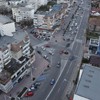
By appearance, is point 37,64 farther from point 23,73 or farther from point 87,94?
point 87,94

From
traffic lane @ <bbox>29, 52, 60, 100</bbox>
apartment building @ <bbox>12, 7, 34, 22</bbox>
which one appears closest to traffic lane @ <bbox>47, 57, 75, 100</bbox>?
traffic lane @ <bbox>29, 52, 60, 100</bbox>

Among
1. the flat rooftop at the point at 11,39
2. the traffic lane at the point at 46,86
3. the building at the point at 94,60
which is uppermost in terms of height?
the flat rooftop at the point at 11,39

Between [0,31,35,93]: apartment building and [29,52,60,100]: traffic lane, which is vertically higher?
[0,31,35,93]: apartment building

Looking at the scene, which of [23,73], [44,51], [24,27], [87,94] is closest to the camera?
[87,94]

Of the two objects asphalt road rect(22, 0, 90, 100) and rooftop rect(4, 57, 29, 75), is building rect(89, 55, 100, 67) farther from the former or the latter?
rooftop rect(4, 57, 29, 75)

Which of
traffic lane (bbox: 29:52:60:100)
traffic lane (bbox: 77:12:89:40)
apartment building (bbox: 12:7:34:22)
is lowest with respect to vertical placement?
traffic lane (bbox: 29:52:60:100)

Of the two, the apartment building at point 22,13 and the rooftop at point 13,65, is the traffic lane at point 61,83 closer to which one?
the rooftop at point 13,65

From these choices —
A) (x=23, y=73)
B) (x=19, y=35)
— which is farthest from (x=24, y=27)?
(x=23, y=73)

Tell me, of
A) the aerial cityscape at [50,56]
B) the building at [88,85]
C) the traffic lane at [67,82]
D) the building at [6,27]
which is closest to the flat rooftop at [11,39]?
the aerial cityscape at [50,56]
